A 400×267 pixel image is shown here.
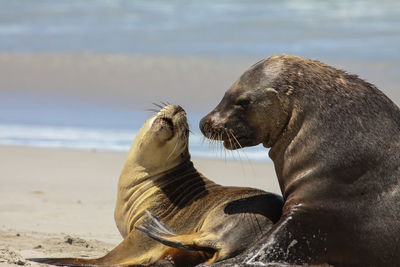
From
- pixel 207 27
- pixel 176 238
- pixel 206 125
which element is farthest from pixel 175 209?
pixel 207 27

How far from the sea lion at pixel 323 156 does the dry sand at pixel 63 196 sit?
190 centimetres

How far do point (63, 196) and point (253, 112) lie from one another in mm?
3722

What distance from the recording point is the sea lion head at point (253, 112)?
5.54m

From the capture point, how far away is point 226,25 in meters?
22.3

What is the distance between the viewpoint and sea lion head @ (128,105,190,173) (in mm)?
6707

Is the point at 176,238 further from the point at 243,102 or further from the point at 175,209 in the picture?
the point at 243,102

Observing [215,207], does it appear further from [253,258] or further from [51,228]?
[51,228]

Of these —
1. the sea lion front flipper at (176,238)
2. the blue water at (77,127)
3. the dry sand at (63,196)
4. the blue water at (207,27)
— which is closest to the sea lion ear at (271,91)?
the sea lion front flipper at (176,238)

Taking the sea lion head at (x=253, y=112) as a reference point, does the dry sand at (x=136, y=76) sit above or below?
A: below

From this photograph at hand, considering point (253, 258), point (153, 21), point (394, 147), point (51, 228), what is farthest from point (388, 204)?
point (153, 21)

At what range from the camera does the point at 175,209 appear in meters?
6.48

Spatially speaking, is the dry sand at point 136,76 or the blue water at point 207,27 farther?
the blue water at point 207,27

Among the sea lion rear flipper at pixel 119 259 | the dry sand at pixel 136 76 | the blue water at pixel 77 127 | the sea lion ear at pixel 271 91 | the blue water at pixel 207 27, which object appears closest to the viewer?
the sea lion ear at pixel 271 91

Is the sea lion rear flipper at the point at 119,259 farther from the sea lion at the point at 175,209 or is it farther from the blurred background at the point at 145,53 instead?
the blurred background at the point at 145,53
